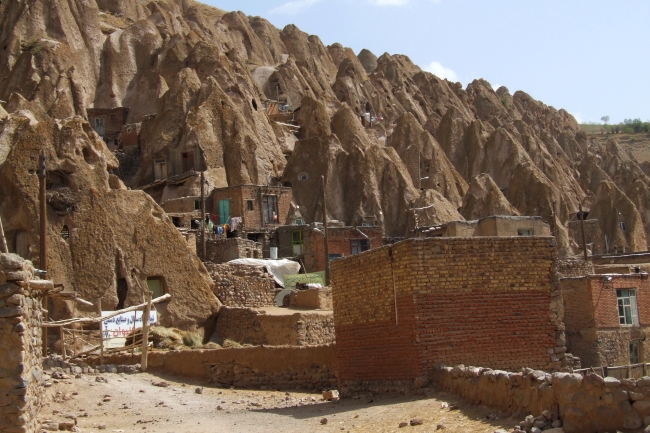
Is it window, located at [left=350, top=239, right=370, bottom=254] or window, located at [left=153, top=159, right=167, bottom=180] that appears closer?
window, located at [left=350, top=239, right=370, bottom=254]

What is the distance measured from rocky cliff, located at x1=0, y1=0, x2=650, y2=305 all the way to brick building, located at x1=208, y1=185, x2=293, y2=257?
94.9 inches

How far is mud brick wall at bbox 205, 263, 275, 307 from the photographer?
101ft

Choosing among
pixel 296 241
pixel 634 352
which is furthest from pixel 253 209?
pixel 634 352

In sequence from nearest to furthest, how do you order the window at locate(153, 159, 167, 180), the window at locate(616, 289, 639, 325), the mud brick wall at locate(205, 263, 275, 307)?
the window at locate(616, 289, 639, 325) < the mud brick wall at locate(205, 263, 275, 307) < the window at locate(153, 159, 167, 180)

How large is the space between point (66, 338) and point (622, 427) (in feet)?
62.4

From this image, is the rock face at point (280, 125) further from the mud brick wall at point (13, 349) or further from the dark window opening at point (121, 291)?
the mud brick wall at point (13, 349)

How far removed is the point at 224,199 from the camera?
43.5m

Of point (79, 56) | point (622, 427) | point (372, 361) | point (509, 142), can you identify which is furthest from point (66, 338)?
point (509, 142)

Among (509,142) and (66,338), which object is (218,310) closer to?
(66,338)

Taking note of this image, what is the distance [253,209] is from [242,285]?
1259 cm

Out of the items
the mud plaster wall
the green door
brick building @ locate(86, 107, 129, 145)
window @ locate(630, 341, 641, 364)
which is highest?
brick building @ locate(86, 107, 129, 145)

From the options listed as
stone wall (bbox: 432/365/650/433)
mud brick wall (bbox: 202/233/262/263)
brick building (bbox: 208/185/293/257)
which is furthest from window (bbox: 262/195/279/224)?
stone wall (bbox: 432/365/650/433)

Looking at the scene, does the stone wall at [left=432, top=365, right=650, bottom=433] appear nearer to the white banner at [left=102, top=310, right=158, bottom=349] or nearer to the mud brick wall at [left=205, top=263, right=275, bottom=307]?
the white banner at [left=102, top=310, right=158, bottom=349]

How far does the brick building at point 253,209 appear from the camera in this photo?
41875 millimetres
